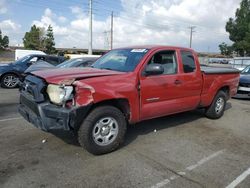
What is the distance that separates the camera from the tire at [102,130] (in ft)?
14.7

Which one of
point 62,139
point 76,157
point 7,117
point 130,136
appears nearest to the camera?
point 76,157

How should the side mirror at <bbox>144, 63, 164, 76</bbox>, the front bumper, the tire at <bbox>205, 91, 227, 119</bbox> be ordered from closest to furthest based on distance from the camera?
the front bumper → the side mirror at <bbox>144, 63, 164, 76</bbox> → the tire at <bbox>205, 91, 227, 119</bbox>

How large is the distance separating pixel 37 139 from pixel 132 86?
6.77ft

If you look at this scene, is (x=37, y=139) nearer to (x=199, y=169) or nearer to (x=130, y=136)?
(x=130, y=136)

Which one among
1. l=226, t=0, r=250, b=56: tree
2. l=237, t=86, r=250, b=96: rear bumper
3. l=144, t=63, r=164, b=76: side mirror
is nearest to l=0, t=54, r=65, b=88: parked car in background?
l=144, t=63, r=164, b=76: side mirror

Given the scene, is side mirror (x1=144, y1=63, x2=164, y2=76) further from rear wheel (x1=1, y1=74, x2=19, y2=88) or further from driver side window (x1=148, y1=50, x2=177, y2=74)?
rear wheel (x1=1, y1=74, x2=19, y2=88)

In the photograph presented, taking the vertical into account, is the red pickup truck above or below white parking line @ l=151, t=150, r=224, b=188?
above

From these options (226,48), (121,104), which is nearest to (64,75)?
(121,104)

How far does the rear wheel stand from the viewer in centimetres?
1250

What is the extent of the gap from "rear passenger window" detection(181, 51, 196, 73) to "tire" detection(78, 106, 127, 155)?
82.1 inches

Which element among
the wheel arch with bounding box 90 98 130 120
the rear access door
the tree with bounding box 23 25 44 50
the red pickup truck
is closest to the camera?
the red pickup truck

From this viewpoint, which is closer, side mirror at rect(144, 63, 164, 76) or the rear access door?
side mirror at rect(144, 63, 164, 76)

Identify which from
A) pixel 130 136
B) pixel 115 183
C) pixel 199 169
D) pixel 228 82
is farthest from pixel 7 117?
pixel 228 82

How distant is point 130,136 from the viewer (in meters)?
5.77
